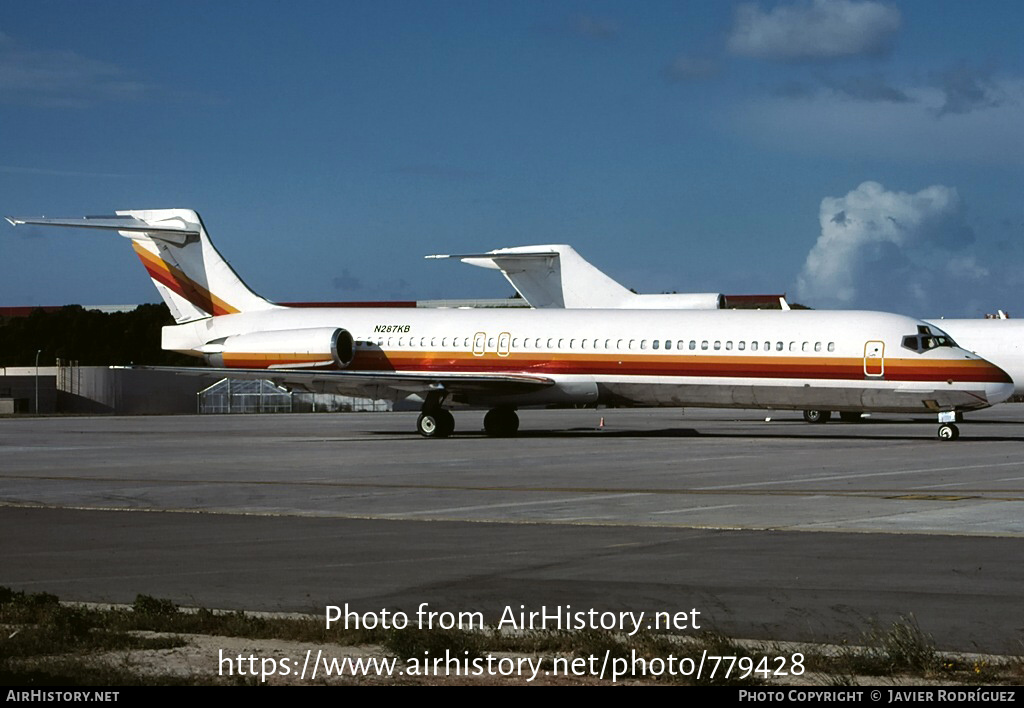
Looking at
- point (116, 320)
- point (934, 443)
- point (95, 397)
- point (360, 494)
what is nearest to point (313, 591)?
point (360, 494)

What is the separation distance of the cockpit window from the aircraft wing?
374 inches

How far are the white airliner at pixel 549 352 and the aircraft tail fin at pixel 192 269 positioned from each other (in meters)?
0.04

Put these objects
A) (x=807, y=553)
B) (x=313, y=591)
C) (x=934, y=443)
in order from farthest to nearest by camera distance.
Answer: (x=934, y=443), (x=807, y=553), (x=313, y=591)

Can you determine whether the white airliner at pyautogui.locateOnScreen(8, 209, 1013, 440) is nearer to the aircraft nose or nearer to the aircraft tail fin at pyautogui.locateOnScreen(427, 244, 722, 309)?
the aircraft nose

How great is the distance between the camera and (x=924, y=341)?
33.8 m

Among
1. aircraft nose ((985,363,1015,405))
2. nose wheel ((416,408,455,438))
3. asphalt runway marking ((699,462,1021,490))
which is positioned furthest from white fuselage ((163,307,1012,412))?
asphalt runway marking ((699,462,1021,490))

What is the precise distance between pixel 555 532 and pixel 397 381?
74.2ft

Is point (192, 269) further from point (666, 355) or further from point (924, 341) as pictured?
point (924, 341)

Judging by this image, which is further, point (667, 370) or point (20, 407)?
point (20, 407)

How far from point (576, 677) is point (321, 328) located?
32.7 metres

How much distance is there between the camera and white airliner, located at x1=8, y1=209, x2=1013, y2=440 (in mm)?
33875

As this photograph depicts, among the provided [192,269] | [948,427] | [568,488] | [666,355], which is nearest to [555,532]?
[568,488]
